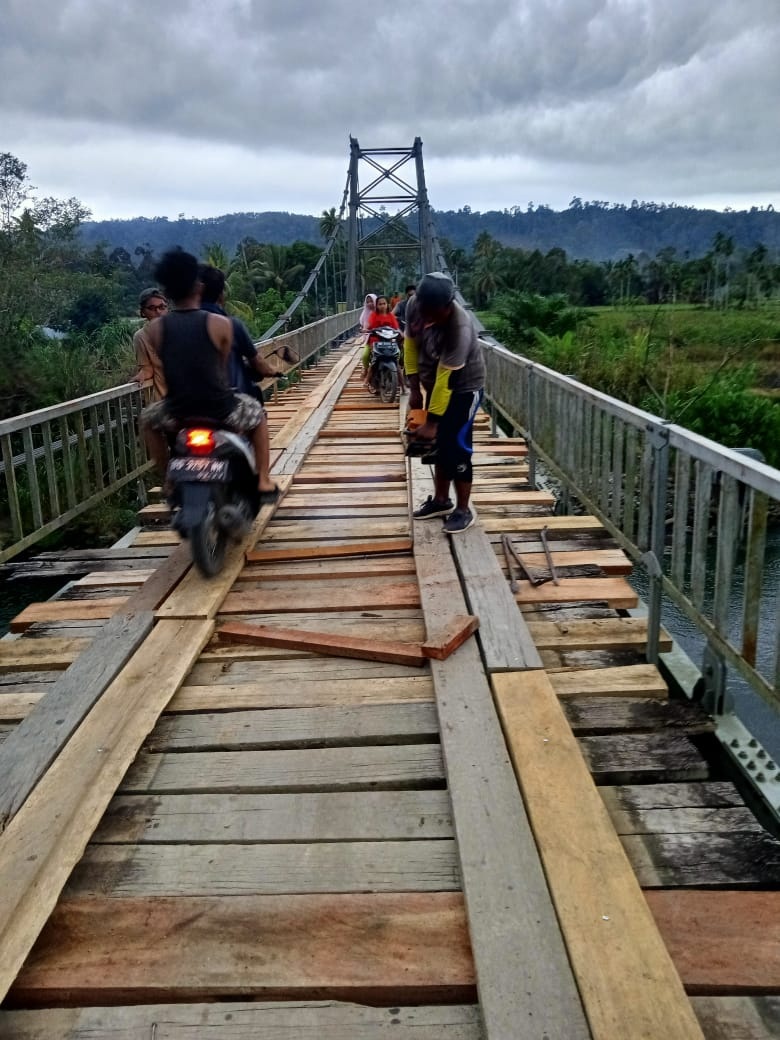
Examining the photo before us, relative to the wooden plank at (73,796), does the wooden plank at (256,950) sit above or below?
below

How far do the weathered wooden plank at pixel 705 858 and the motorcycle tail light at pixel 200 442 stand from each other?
81.0 inches

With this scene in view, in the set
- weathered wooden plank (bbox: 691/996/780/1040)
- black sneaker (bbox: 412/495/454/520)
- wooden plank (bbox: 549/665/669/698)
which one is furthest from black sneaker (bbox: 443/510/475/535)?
weathered wooden plank (bbox: 691/996/780/1040)

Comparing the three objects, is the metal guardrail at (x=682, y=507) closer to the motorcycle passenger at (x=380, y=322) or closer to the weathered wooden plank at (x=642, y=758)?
the weathered wooden plank at (x=642, y=758)

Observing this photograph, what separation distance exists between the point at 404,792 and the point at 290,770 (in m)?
0.28

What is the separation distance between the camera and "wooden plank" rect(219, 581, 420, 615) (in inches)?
123

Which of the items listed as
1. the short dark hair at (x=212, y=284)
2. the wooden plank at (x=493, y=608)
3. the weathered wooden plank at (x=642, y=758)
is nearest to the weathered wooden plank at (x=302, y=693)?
the wooden plank at (x=493, y=608)

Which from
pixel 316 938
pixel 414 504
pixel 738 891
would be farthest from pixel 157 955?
pixel 414 504

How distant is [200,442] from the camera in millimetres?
3285

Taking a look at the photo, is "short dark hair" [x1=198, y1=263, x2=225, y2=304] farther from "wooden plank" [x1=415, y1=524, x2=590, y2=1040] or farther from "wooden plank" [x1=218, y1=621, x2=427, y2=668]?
"wooden plank" [x1=415, y1=524, x2=590, y2=1040]

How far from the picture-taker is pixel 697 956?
1.51 meters

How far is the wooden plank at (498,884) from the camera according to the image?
1341 millimetres

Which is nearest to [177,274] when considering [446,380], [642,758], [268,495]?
[268,495]

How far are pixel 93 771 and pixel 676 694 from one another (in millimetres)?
1983

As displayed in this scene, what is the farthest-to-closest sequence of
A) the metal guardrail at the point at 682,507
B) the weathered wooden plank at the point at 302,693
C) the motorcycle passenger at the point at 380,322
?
the motorcycle passenger at the point at 380,322 → the weathered wooden plank at the point at 302,693 → the metal guardrail at the point at 682,507
